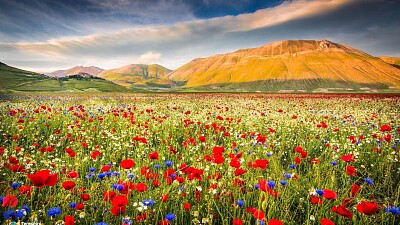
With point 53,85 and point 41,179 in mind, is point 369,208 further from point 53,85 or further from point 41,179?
point 53,85

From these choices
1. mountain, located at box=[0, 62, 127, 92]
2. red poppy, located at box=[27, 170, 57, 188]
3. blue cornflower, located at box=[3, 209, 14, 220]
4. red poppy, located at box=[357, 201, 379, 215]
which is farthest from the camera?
mountain, located at box=[0, 62, 127, 92]

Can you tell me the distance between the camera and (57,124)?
9391mm

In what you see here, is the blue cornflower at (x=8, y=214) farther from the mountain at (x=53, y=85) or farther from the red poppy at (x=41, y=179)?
the mountain at (x=53, y=85)

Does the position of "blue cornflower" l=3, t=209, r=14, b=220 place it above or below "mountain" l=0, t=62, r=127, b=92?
below

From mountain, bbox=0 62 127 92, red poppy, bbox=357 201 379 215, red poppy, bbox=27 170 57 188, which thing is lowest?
red poppy, bbox=357 201 379 215

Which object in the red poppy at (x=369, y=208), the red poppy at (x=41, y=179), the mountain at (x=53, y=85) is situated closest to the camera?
the red poppy at (x=369, y=208)

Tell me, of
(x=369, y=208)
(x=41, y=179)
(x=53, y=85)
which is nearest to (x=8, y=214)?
(x=41, y=179)

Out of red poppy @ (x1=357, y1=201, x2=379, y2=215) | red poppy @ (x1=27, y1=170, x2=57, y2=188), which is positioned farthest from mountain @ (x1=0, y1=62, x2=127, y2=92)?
red poppy @ (x1=357, y1=201, x2=379, y2=215)

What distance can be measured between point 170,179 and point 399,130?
8.60m

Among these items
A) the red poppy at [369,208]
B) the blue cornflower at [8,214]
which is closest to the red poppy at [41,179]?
the blue cornflower at [8,214]

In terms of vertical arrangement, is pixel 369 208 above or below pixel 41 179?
below

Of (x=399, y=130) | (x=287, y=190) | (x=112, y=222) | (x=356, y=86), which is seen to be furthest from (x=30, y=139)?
(x=356, y=86)

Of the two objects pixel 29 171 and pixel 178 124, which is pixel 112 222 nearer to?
pixel 29 171

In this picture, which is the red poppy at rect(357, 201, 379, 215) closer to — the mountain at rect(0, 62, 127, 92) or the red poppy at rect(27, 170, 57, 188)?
the red poppy at rect(27, 170, 57, 188)
